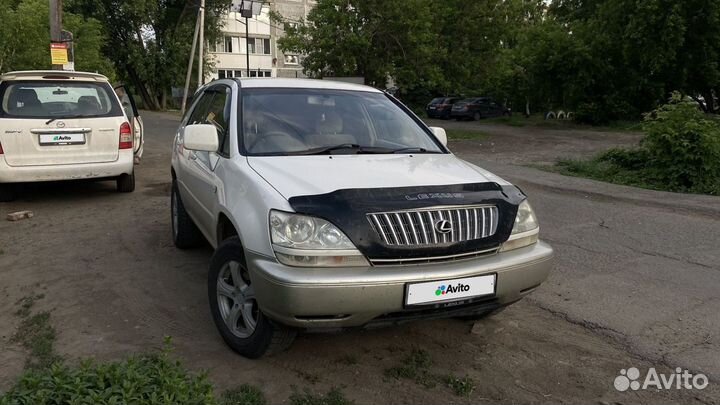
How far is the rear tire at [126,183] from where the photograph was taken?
8.59 metres

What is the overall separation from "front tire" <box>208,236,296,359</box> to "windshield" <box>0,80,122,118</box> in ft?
16.8

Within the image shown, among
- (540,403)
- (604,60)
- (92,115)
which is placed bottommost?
(540,403)

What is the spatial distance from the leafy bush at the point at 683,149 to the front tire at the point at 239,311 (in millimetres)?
8434

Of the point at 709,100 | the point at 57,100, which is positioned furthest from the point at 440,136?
the point at 709,100

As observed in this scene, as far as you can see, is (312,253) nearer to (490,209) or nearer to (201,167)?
(490,209)

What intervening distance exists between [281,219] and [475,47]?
21.5 m

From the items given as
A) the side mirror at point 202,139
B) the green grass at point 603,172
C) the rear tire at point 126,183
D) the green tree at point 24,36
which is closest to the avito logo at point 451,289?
the side mirror at point 202,139

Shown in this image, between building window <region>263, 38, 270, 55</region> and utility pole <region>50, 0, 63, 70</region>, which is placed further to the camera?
building window <region>263, 38, 270, 55</region>

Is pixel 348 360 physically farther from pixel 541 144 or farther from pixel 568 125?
pixel 568 125

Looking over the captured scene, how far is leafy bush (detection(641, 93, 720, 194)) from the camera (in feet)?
31.1

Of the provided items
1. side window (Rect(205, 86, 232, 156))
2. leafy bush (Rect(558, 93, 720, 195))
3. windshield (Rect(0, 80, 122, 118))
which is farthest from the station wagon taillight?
leafy bush (Rect(558, 93, 720, 195))

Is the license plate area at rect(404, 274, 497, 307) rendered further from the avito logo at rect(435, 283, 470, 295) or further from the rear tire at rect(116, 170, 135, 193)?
the rear tire at rect(116, 170, 135, 193)

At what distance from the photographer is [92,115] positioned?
773 centimetres

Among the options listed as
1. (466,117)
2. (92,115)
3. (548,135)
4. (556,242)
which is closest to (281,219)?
(556,242)
